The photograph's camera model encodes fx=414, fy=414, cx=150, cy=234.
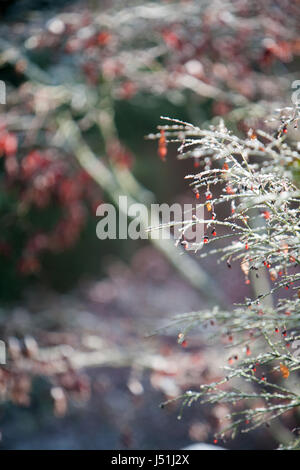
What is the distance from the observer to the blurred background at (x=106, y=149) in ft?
10.0

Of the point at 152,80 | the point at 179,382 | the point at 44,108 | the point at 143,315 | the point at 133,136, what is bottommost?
the point at 179,382

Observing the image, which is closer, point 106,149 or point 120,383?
point 106,149

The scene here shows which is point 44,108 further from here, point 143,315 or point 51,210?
point 143,315

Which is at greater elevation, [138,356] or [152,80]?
[152,80]

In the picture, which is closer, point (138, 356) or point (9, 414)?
point (138, 356)

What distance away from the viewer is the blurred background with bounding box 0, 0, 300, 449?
3.05m

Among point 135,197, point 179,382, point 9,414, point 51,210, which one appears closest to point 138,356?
point 179,382

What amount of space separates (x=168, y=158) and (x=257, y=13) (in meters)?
4.05

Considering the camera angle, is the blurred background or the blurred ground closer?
the blurred background

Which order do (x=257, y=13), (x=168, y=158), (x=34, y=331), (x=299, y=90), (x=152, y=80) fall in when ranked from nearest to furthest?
(x=299, y=90) → (x=257, y=13) → (x=152, y=80) → (x=34, y=331) → (x=168, y=158)

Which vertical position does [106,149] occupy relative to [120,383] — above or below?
above

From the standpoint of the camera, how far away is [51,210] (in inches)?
233

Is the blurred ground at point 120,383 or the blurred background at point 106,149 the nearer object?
the blurred background at point 106,149

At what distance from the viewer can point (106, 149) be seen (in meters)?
4.13
